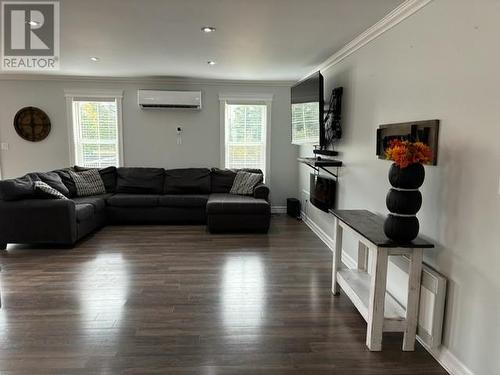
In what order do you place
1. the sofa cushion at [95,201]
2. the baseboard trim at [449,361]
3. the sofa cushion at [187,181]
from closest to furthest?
the baseboard trim at [449,361] → the sofa cushion at [95,201] → the sofa cushion at [187,181]

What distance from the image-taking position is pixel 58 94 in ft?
19.6

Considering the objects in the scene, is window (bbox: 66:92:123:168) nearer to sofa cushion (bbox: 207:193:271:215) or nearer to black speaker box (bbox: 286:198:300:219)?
sofa cushion (bbox: 207:193:271:215)

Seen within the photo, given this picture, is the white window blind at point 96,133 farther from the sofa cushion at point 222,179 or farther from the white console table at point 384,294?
the white console table at point 384,294

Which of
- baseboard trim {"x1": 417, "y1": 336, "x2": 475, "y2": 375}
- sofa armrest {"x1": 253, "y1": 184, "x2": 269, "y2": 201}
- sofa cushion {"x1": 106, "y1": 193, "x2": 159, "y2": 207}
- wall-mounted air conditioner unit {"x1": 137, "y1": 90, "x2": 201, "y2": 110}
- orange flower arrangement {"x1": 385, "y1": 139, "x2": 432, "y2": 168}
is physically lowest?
baseboard trim {"x1": 417, "y1": 336, "x2": 475, "y2": 375}

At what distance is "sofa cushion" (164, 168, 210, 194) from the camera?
593 cm

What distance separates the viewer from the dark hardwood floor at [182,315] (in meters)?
2.12

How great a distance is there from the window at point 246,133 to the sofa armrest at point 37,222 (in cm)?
297

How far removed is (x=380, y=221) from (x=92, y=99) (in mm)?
5403

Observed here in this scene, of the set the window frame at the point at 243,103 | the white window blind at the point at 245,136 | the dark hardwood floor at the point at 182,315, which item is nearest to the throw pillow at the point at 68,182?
the dark hardwood floor at the point at 182,315

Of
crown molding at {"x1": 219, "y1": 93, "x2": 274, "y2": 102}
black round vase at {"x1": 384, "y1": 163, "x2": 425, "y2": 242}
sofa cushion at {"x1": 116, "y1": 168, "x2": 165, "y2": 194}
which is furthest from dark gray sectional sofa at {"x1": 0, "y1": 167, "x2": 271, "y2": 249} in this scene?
black round vase at {"x1": 384, "y1": 163, "x2": 425, "y2": 242}

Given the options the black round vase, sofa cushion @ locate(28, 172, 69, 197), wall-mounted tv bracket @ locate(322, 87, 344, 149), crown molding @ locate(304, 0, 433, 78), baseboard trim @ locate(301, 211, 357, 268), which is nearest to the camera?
the black round vase

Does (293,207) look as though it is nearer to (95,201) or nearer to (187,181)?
(187,181)

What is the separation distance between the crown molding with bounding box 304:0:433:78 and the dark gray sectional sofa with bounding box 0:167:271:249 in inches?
90.2

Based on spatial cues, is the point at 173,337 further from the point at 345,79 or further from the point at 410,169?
the point at 345,79
